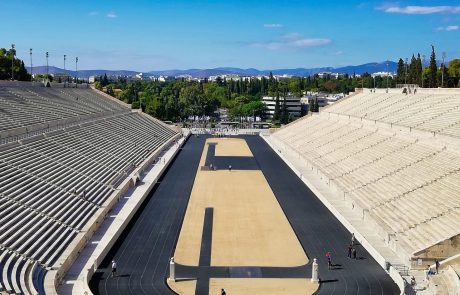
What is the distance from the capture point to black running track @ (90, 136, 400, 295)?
1905 cm

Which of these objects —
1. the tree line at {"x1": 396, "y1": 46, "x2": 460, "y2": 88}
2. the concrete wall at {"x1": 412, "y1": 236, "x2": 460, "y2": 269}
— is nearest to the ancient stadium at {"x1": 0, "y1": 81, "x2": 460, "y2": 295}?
the concrete wall at {"x1": 412, "y1": 236, "x2": 460, "y2": 269}

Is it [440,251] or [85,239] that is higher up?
[440,251]

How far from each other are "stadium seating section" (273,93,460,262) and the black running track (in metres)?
2.16

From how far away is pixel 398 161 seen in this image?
32.8m

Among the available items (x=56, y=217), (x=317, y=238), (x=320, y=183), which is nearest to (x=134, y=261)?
(x=56, y=217)

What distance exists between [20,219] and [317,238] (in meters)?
13.1

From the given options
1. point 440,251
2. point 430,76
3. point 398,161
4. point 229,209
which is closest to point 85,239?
point 229,209

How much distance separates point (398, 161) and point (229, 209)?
11116mm

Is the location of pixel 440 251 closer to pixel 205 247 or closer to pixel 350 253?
pixel 350 253

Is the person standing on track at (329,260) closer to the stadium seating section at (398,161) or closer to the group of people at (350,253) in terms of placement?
the group of people at (350,253)

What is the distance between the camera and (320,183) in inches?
1446

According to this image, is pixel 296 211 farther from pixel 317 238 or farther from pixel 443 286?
pixel 443 286

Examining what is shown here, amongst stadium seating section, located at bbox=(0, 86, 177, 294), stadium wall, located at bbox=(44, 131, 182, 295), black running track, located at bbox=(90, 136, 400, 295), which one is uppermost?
stadium seating section, located at bbox=(0, 86, 177, 294)

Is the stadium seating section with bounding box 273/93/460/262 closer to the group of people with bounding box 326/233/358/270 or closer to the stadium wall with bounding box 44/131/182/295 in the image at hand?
the group of people with bounding box 326/233/358/270
